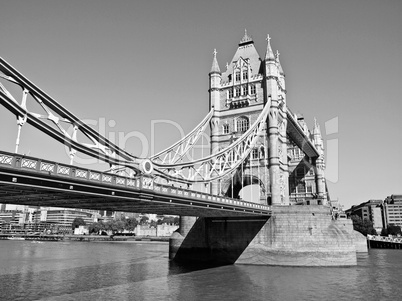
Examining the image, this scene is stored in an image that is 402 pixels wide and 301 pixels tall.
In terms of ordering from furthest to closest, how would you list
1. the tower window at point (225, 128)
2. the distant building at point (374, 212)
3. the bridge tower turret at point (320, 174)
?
the distant building at point (374, 212) → the bridge tower turret at point (320, 174) → the tower window at point (225, 128)

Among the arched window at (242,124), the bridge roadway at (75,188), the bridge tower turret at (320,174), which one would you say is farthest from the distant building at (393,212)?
the bridge roadway at (75,188)

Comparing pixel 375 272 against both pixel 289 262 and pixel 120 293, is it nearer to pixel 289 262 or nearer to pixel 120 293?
pixel 289 262

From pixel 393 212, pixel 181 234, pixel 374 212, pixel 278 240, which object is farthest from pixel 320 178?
pixel 374 212

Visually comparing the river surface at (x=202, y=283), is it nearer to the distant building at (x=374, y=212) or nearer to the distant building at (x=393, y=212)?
the distant building at (x=393, y=212)

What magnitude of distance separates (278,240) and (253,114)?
1809 cm

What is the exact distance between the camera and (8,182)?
15.7 metres

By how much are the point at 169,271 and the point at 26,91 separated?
2270cm

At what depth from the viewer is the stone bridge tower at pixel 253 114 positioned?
158 feet

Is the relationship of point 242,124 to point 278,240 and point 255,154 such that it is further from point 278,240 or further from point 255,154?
point 278,240

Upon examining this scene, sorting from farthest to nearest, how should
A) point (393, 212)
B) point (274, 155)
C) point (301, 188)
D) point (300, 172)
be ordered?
point (393, 212)
point (300, 172)
point (301, 188)
point (274, 155)

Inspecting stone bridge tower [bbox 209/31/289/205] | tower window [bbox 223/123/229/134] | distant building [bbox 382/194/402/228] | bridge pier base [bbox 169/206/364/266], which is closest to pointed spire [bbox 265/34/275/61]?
stone bridge tower [bbox 209/31/289/205]

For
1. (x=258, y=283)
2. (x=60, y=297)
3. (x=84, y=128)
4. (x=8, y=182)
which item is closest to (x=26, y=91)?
(x=84, y=128)

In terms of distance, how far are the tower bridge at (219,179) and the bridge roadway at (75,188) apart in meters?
0.06

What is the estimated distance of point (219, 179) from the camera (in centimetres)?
4781
